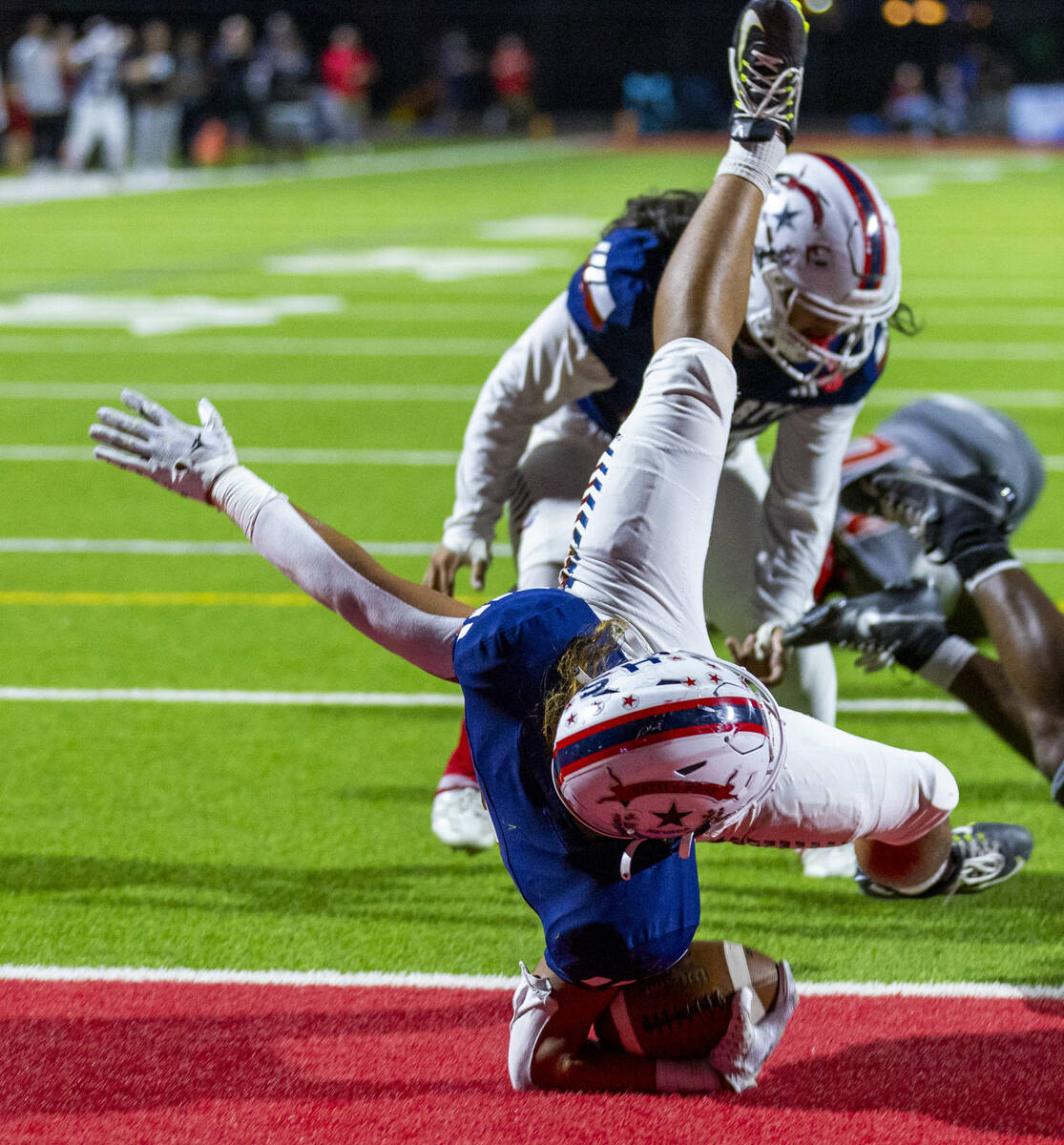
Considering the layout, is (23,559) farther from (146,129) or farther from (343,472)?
(146,129)

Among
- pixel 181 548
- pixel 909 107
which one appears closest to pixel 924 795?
pixel 181 548

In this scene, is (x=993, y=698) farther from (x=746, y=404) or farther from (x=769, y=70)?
(x=769, y=70)

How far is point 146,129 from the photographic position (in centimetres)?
2794

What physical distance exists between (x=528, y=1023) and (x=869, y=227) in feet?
6.65

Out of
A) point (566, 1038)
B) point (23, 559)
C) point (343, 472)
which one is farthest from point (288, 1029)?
point (343, 472)

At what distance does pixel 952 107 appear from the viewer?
41156mm

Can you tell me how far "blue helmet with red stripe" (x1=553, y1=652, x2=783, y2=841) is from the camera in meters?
2.60

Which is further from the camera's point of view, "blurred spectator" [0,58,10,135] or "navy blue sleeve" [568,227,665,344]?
"blurred spectator" [0,58,10,135]

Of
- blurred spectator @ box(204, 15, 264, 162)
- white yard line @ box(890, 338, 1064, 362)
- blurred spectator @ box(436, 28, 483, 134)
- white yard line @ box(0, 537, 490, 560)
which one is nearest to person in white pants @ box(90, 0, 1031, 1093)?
white yard line @ box(0, 537, 490, 560)

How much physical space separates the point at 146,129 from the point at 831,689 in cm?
2577

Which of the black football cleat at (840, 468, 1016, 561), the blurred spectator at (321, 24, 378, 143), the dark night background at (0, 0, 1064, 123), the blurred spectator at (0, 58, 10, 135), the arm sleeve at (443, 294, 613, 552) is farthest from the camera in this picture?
the dark night background at (0, 0, 1064, 123)

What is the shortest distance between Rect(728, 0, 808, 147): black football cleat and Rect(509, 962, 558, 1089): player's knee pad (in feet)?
6.27

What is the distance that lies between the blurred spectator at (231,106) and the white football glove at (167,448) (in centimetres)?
2818

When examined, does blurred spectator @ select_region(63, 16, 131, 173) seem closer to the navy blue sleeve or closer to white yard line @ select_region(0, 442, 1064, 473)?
white yard line @ select_region(0, 442, 1064, 473)
